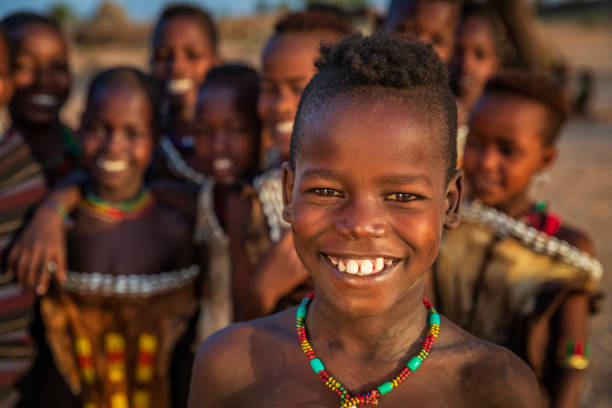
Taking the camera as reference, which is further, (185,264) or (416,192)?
(185,264)

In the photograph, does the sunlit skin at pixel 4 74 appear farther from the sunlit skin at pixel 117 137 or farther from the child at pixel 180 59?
the child at pixel 180 59

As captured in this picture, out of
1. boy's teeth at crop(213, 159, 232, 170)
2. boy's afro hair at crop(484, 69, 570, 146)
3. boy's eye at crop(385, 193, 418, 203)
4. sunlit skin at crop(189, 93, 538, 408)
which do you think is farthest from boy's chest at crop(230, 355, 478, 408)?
boy's afro hair at crop(484, 69, 570, 146)

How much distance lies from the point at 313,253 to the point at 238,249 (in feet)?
3.06

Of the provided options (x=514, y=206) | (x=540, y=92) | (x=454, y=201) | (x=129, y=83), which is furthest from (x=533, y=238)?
(x=129, y=83)

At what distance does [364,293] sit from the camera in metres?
1.32

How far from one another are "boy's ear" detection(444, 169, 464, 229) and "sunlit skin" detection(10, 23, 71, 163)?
93.1 inches

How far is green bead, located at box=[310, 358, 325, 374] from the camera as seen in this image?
1.41 meters

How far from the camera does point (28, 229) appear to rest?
2369 mm

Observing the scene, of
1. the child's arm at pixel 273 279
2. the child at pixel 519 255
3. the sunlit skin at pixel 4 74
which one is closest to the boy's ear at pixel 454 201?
the child's arm at pixel 273 279

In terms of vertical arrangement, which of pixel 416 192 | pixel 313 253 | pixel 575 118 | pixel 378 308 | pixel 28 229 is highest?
pixel 416 192

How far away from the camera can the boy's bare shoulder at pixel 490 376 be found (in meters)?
1.35

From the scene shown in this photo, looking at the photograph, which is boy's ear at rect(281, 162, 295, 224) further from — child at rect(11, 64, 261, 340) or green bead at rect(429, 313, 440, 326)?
child at rect(11, 64, 261, 340)

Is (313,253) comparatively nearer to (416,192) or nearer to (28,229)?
(416,192)

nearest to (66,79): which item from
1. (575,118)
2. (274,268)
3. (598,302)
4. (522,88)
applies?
(274,268)
